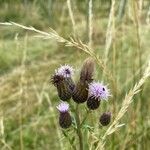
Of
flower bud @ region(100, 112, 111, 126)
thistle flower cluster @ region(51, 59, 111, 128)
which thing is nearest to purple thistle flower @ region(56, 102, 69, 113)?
thistle flower cluster @ region(51, 59, 111, 128)

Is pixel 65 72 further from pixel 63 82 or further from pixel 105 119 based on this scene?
pixel 105 119

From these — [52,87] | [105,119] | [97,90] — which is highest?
[97,90]

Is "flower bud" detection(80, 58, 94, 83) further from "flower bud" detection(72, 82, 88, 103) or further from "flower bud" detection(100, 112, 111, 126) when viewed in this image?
"flower bud" detection(100, 112, 111, 126)

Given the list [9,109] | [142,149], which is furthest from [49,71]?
[142,149]

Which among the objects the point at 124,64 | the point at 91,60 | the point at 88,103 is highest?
the point at 91,60

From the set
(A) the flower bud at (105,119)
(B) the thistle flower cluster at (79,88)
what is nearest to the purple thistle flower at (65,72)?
(B) the thistle flower cluster at (79,88)

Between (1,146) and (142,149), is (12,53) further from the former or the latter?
(142,149)

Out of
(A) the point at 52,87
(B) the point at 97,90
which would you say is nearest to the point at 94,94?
(B) the point at 97,90
